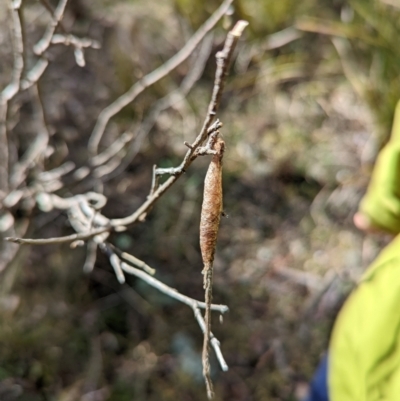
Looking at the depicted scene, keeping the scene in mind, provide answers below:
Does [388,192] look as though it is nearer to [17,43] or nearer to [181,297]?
[181,297]

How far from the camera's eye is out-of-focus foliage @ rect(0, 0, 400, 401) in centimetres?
162

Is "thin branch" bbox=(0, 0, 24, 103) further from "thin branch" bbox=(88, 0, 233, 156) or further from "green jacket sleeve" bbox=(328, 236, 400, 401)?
"green jacket sleeve" bbox=(328, 236, 400, 401)

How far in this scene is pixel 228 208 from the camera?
6.52 ft

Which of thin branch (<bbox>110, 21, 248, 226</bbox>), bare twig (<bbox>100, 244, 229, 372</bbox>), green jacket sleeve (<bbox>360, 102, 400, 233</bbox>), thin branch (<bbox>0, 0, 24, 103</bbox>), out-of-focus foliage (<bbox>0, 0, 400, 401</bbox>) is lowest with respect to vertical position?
out-of-focus foliage (<bbox>0, 0, 400, 401</bbox>)

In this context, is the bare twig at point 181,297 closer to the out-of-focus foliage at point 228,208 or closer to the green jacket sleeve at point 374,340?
the green jacket sleeve at point 374,340

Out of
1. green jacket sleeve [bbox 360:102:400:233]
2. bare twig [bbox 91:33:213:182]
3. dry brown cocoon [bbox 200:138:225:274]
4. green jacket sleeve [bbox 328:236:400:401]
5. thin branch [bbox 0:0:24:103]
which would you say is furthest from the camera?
bare twig [bbox 91:33:213:182]

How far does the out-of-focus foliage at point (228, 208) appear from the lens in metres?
1.62

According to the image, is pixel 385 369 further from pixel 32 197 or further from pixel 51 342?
pixel 51 342

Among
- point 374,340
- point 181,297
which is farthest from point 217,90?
point 374,340

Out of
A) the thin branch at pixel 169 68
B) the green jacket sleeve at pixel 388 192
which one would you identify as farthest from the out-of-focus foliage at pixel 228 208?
the green jacket sleeve at pixel 388 192

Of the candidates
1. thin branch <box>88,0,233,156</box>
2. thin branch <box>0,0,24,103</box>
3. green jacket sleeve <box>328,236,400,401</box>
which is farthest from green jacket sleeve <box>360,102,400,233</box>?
thin branch <box>0,0,24,103</box>

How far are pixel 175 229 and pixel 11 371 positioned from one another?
0.82m

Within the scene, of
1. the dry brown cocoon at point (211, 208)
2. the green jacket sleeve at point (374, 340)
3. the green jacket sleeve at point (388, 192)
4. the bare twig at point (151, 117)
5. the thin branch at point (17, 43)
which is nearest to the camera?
the dry brown cocoon at point (211, 208)

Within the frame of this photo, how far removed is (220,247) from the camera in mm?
1906
